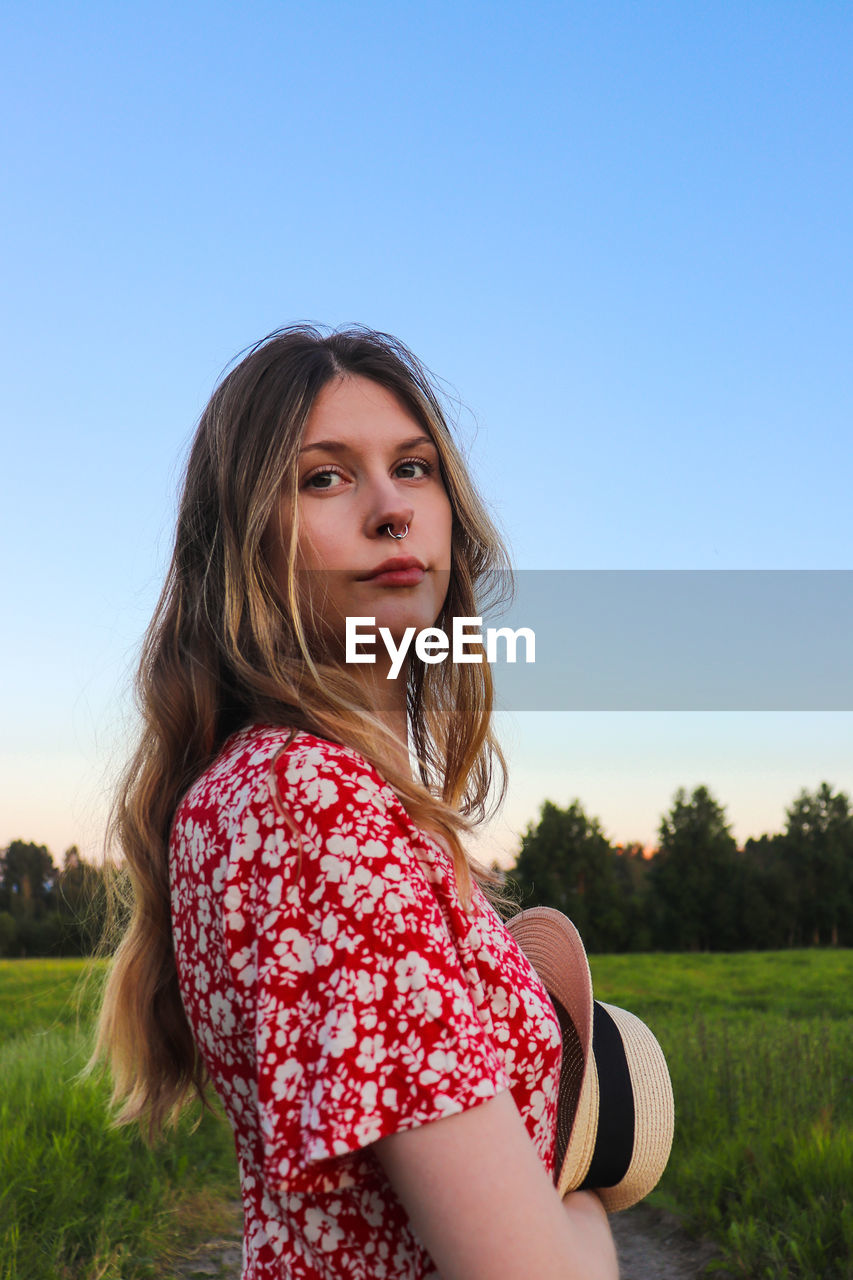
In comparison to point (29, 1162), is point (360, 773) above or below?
above

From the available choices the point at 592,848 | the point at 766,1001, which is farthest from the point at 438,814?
the point at 592,848

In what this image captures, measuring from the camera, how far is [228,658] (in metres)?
1.55

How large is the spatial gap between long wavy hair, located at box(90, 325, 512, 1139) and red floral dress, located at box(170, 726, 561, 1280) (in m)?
0.16

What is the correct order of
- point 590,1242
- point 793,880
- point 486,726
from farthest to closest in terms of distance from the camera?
point 793,880 → point 486,726 → point 590,1242

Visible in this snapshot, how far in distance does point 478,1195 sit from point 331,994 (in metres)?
0.25

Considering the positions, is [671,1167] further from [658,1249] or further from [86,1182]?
[86,1182]

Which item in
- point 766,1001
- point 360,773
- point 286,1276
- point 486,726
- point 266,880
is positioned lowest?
point 766,1001

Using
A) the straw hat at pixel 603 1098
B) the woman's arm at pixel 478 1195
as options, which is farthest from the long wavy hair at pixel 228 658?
the woman's arm at pixel 478 1195

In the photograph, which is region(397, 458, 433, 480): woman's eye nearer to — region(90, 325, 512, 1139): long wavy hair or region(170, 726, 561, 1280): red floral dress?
region(90, 325, 512, 1139): long wavy hair

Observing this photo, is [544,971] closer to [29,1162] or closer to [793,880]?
[29,1162]

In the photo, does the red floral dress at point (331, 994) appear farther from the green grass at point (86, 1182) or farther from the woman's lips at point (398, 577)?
the green grass at point (86, 1182)

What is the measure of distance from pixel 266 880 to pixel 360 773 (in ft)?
0.53

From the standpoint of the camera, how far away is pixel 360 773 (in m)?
1.19

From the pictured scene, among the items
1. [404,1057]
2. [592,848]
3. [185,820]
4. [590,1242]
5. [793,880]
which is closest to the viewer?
[404,1057]
